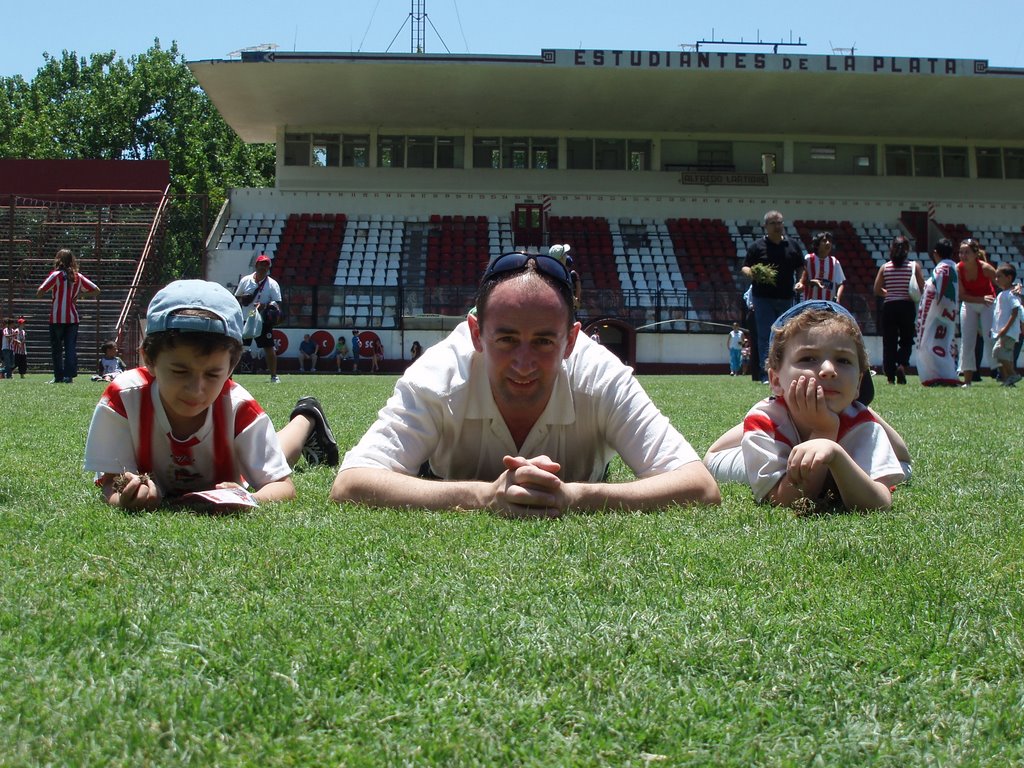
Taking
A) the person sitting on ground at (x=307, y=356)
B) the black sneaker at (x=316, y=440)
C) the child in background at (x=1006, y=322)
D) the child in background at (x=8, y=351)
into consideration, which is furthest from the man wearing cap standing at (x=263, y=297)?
the person sitting on ground at (x=307, y=356)

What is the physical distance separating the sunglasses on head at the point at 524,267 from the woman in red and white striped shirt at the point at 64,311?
13.4 meters

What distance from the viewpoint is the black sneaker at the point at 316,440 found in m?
5.18

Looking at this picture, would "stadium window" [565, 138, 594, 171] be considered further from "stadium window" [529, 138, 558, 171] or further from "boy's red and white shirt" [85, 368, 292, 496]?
"boy's red and white shirt" [85, 368, 292, 496]

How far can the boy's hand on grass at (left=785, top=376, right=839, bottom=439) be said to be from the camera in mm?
3582

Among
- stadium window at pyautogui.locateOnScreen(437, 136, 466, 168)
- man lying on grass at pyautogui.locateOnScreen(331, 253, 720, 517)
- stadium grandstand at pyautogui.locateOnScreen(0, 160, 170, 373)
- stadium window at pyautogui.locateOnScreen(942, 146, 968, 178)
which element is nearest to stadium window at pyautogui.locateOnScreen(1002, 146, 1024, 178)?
stadium window at pyautogui.locateOnScreen(942, 146, 968, 178)

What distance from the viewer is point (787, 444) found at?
150 inches

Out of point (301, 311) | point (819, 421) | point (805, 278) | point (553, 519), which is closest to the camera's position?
point (553, 519)

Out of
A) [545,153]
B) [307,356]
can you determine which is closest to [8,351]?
[307,356]

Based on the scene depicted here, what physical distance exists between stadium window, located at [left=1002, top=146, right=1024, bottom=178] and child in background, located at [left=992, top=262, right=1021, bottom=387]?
27899 mm

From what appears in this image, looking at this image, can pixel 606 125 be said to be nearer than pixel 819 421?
No

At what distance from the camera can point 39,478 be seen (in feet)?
14.6

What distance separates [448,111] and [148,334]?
111 feet

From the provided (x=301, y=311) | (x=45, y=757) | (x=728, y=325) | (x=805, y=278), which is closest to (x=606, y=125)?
(x=728, y=325)

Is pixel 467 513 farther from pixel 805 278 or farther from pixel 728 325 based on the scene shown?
pixel 728 325
